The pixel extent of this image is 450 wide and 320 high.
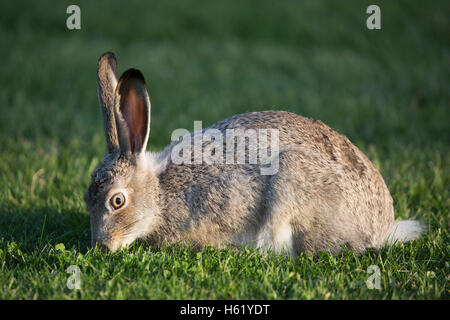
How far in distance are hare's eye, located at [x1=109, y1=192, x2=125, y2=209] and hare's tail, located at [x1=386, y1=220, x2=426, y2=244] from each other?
247cm

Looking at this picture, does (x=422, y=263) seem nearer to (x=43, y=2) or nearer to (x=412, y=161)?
(x=412, y=161)

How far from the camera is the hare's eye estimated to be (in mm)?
4234

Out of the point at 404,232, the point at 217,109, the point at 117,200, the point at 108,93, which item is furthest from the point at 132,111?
the point at 217,109

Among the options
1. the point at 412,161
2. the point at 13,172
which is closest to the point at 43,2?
the point at 13,172

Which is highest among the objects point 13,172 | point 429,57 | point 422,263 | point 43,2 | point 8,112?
point 43,2

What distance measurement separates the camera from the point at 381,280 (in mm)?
3947

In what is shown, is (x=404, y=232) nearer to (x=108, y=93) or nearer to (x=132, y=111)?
(x=132, y=111)

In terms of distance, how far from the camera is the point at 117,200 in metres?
4.26

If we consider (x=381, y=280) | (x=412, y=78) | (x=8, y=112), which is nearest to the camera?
(x=381, y=280)

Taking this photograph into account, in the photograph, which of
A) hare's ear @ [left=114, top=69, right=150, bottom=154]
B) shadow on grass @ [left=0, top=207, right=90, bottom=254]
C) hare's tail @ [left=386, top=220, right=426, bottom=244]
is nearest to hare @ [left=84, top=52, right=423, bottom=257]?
hare's ear @ [left=114, top=69, right=150, bottom=154]

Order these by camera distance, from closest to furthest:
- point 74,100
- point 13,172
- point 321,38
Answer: point 13,172
point 74,100
point 321,38

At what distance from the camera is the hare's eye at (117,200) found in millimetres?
4234

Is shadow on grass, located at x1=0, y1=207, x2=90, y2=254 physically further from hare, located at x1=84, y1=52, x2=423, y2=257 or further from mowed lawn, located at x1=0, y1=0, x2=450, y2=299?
hare, located at x1=84, y1=52, x2=423, y2=257

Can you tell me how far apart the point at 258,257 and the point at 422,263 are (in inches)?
56.4
